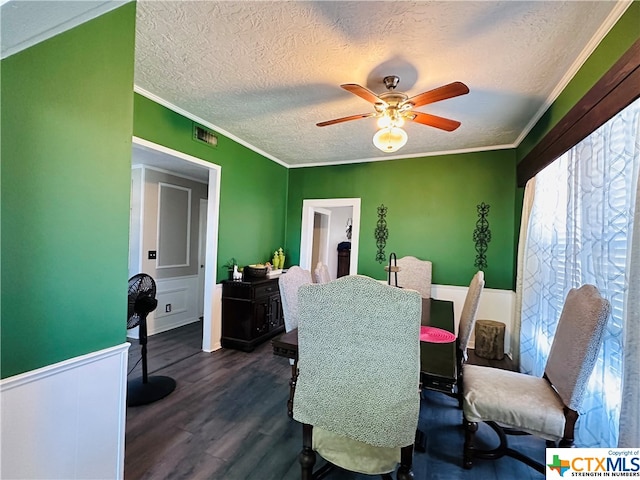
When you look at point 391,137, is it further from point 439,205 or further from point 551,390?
point 439,205

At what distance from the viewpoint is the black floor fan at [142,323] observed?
2.38 meters

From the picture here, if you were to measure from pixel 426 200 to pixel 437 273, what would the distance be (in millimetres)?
1067

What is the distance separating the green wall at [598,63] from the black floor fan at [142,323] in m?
3.53

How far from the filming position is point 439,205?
4039 mm

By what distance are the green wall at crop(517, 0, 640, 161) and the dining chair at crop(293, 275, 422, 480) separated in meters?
1.75

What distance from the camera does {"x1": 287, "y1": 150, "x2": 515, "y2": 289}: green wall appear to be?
371 centimetres

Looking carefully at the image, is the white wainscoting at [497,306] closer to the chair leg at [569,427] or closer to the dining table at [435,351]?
the dining table at [435,351]

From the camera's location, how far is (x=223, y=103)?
273 cm

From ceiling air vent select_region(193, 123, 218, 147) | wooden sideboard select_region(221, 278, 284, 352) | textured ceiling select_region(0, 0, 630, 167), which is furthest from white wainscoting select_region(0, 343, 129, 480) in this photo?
ceiling air vent select_region(193, 123, 218, 147)

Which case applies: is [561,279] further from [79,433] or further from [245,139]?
[245,139]

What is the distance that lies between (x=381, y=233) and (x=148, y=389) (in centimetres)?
343

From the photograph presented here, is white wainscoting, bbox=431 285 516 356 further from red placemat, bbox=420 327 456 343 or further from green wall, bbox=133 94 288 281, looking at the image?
green wall, bbox=133 94 288 281

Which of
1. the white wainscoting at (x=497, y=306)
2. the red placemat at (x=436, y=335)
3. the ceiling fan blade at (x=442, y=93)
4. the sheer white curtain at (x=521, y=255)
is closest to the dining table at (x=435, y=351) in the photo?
the red placemat at (x=436, y=335)

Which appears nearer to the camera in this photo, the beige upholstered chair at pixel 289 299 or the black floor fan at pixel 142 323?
the beige upholstered chair at pixel 289 299
